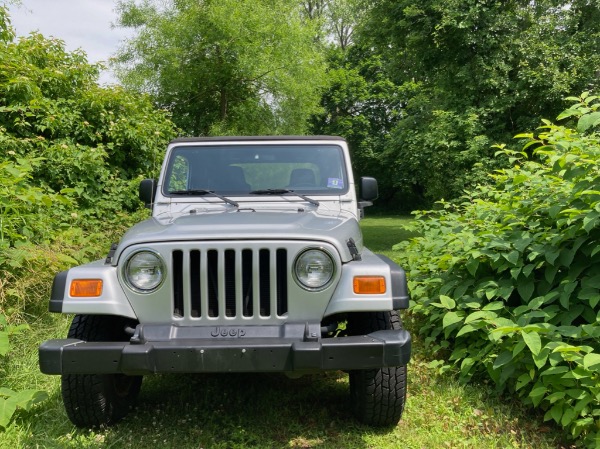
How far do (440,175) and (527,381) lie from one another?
7.98 m

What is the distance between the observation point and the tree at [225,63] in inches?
552

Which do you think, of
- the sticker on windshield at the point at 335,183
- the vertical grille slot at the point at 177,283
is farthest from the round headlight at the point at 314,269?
the sticker on windshield at the point at 335,183

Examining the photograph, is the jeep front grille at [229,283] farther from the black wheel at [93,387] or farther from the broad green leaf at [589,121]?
the broad green leaf at [589,121]

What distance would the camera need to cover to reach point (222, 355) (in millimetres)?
2449

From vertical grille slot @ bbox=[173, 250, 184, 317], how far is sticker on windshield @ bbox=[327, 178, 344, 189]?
164cm

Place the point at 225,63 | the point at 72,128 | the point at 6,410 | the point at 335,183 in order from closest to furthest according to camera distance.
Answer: the point at 6,410 < the point at 335,183 < the point at 72,128 < the point at 225,63

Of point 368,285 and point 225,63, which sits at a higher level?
point 225,63

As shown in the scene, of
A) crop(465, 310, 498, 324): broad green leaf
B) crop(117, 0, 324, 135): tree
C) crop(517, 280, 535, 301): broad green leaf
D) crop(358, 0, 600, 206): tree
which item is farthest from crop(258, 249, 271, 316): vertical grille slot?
crop(117, 0, 324, 135): tree

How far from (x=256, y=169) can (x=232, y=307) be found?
1606 millimetres

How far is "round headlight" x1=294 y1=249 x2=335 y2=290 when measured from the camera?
2600 millimetres

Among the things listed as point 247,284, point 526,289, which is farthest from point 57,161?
point 526,289

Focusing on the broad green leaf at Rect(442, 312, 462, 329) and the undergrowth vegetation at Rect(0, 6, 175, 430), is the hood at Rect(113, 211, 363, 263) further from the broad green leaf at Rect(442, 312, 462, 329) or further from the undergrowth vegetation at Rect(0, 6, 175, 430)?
the undergrowth vegetation at Rect(0, 6, 175, 430)

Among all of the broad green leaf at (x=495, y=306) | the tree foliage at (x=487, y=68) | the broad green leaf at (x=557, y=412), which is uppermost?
the tree foliage at (x=487, y=68)

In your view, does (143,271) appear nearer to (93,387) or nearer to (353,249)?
(93,387)
